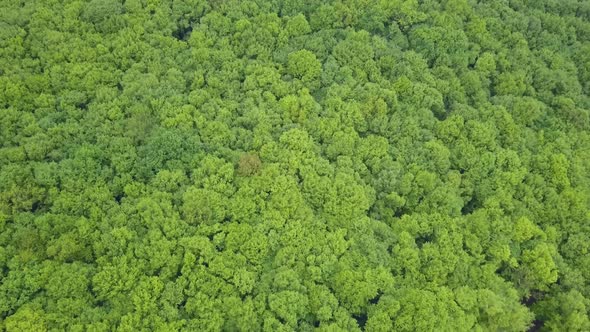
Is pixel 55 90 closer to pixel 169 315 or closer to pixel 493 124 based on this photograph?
pixel 169 315

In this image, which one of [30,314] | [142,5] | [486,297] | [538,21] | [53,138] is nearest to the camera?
[30,314]

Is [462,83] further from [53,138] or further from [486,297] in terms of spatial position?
[53,138]

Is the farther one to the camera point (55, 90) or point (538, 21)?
point (538, 21)

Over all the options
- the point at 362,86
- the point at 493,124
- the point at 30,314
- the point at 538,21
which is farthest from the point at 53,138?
the point at 538,21

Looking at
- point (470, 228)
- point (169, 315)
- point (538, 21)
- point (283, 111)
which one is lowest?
point (169, 315)

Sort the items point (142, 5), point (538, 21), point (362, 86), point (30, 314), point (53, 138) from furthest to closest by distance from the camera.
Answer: point (538, 21), point (142, 5), point (362, 86), point (53, 138), point (30, 314)

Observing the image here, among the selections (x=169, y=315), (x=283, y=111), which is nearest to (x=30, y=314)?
(x=169, y=315)

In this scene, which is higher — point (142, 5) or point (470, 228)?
point (142, 5)
